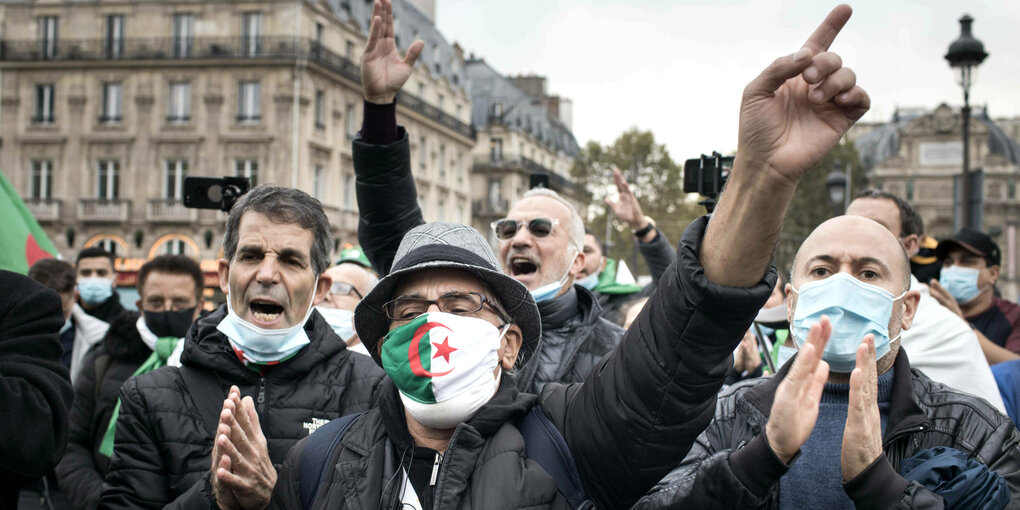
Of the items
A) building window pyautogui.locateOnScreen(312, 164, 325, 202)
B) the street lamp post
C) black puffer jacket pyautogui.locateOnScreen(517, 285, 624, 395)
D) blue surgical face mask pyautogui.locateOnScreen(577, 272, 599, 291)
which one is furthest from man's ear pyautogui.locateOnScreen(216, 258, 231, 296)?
building window pyautogui.locateOnScreen(312, 164, 325, 202)

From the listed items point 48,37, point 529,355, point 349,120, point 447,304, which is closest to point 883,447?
point 529,355

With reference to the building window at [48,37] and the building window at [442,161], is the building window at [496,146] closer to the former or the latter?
the building window at [442,161]

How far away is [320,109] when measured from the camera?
4166 centimetres

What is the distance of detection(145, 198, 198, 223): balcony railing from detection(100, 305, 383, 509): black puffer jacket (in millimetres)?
38111

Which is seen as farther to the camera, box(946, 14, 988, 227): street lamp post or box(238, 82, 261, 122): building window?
box(238, 82, 261, 122): building window

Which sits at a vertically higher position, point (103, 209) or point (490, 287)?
point (103, 209)

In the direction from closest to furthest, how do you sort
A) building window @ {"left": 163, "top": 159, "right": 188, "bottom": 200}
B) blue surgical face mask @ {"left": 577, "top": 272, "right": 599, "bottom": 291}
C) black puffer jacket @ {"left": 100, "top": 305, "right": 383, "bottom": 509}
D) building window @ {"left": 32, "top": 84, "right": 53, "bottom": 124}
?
black puffer jacket @ {"left": 100, "top": 305, "right": 383, "bottom": 509}
blue surgical face mask @ {"left": 577, "top": 272, "right": 599, "bottom": 291}
building window @ {"left": 163, "top": 159, "right": 188, "bottom": 200}
building window @ {"left": 32, "top": 84, "right": 53, "bottom": 124}

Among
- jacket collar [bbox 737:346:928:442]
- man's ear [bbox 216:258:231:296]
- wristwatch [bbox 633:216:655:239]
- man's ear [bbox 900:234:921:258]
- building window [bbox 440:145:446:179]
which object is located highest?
building window [bbox 440:145:446:179]

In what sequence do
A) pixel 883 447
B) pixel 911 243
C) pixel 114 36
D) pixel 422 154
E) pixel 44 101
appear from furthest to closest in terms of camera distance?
pixel 422 154 < pixel 44 101 < pixel 114 36 < pixel 911 243 < pixel 883 447

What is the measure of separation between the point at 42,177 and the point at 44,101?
344cm

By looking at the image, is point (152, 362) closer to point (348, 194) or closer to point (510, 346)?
point (510, 346)

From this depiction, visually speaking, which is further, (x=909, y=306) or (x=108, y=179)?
(x=108, y=179)

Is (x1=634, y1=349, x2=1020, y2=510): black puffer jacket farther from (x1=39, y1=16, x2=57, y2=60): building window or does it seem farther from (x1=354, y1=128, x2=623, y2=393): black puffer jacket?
(x1=39, y1=16, x2=57, y2=60): building window

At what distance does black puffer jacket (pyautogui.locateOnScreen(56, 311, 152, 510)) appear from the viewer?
4.47 m
